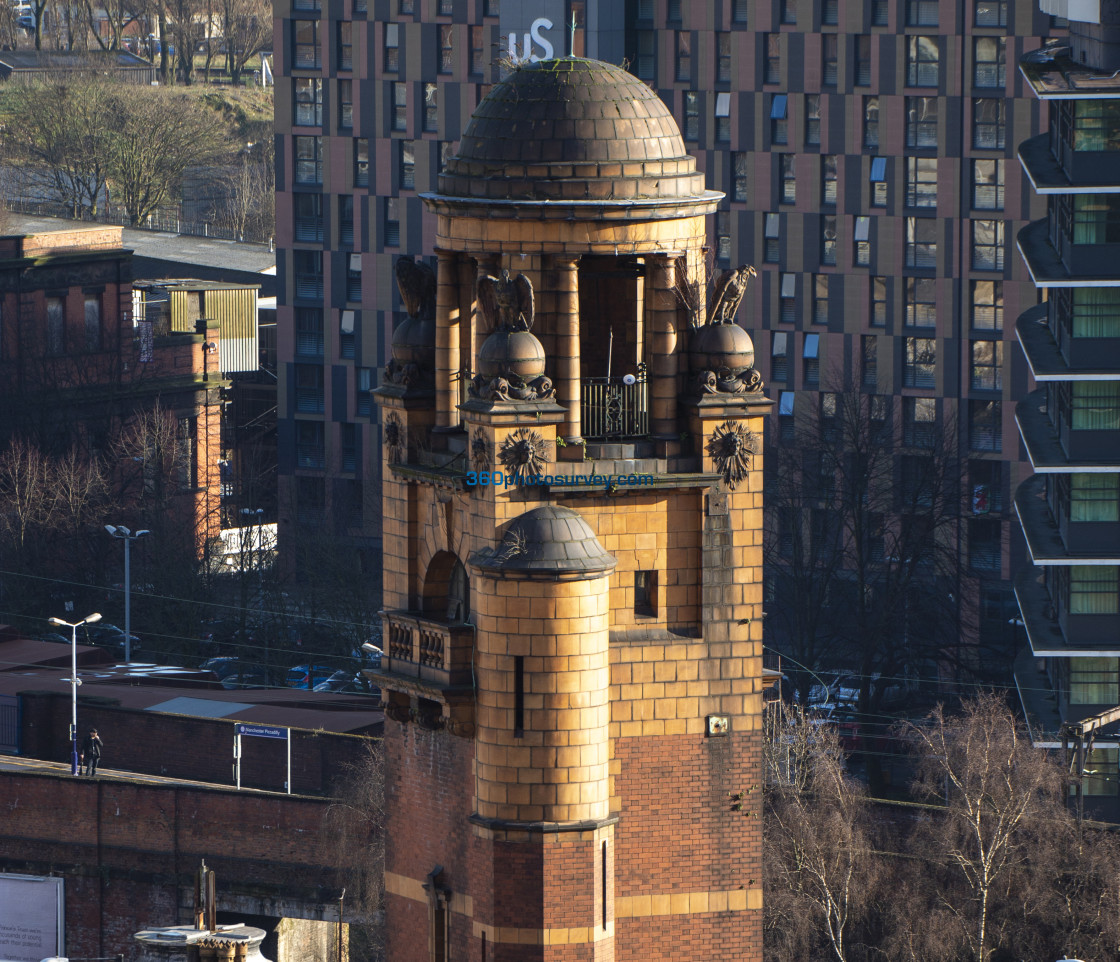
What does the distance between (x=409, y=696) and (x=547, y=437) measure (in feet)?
16.8

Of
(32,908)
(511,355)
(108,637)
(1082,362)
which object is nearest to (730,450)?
(511,355)

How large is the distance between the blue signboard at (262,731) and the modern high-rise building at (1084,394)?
86.8ft

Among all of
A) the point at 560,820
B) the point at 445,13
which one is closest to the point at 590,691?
the point at 560,820

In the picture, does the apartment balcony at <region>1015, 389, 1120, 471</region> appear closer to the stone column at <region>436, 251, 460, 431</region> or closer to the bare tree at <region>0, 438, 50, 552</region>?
the bare tree at <region>0, 438, 50, 552</region>

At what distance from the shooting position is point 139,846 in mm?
115312

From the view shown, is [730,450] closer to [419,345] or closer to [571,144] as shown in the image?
[571,144]

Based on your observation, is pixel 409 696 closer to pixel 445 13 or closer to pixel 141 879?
pixel 141 879

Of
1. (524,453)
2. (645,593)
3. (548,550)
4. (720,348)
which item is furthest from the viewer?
(645,593)

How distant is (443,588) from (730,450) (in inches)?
214

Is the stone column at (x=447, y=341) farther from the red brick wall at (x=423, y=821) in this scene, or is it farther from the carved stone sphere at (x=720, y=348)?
the red brick wall at (x=423, y=821)

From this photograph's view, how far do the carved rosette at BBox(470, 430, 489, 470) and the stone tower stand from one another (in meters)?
0.05

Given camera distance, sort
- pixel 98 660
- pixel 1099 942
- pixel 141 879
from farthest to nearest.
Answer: pixel 98 660
pixel 141 879
pixel 1099 942

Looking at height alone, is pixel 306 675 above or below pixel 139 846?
above

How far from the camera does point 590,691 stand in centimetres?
5262
